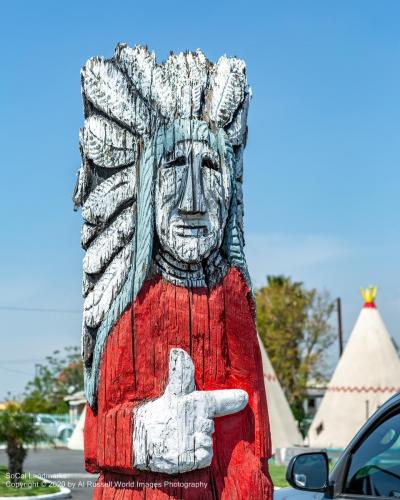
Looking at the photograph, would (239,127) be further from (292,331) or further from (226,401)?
(292,331)

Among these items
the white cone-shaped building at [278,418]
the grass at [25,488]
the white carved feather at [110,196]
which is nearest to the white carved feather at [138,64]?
the white carved feather at [110,196]

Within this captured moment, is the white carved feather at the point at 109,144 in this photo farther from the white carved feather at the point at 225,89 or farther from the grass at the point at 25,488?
the grass at the point at 25,488

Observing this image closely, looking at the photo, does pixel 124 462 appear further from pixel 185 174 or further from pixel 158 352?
pixel 185 174

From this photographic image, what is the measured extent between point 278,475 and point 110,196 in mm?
11815

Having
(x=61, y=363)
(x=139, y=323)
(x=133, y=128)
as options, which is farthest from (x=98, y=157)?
(x=61, y=363)

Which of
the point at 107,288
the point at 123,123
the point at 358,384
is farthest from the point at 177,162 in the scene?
the point at 358,384

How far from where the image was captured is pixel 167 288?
13.5 feet

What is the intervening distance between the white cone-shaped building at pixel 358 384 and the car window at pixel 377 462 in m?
20.5

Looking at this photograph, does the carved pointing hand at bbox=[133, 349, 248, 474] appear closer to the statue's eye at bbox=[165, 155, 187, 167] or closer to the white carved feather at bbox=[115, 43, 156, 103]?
the statue's eye at bbox=[165, 155, 187, 167]

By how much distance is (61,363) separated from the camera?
4734cm

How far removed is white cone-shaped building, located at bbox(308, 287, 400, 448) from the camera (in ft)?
78.5

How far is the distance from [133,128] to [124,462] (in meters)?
1.67

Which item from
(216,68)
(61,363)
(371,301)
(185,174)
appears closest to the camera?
(185,174)

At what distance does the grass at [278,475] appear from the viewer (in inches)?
519
